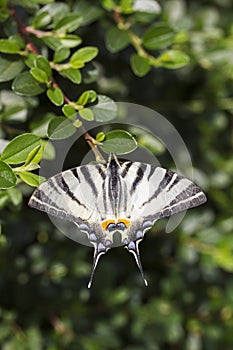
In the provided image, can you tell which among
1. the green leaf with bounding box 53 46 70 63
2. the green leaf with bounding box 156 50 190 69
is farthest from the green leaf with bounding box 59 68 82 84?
A: the green leaf with bounding box 156 50 190 69

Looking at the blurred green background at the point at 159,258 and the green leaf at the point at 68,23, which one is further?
the blurred green background at the point at 159,258

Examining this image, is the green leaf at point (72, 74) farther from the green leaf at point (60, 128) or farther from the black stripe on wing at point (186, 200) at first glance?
the black stripe on wing at point (186, 200)

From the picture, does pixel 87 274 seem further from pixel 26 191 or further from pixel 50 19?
pixel 50 19

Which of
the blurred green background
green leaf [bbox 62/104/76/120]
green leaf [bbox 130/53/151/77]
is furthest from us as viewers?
the blurred green background

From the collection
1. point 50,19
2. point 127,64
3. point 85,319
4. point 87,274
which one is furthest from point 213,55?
point 85,319

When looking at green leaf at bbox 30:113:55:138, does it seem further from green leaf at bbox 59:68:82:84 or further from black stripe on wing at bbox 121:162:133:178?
black stripe on wing at bbox 121:162:133:178

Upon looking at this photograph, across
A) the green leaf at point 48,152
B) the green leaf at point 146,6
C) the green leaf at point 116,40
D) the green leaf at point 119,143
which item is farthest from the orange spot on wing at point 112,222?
the green leaf at point 146,6
